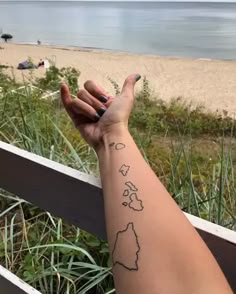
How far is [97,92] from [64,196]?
10.7 inches

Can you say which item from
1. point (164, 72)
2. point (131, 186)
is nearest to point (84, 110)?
point (131, 186)

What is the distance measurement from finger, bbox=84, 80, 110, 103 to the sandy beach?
34.2 feet

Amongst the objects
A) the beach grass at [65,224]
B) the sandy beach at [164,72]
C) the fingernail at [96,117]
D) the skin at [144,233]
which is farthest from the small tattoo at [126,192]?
the sandy beach at [164,72]

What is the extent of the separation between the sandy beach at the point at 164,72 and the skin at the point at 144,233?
34.9 ft

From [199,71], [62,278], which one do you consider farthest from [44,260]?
[199,71]

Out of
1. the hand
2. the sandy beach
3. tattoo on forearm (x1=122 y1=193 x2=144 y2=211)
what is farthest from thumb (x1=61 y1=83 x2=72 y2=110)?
the sandy beach

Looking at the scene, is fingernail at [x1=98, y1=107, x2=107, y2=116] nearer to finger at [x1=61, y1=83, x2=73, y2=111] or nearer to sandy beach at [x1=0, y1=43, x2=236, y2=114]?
finger at [x1=61, y1=83, x2=73, y2=111]

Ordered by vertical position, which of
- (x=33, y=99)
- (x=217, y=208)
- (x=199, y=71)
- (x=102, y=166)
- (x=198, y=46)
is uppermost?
(x=102, y=166)

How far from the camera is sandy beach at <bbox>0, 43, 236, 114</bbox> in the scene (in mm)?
13638

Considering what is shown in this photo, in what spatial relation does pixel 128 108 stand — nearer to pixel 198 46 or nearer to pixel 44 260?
pixel 44 260

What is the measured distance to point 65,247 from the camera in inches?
59.8

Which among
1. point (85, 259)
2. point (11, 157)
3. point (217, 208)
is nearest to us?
point (11, 157)

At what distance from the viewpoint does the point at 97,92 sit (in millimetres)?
1169

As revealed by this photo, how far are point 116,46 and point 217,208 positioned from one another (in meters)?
28.5
